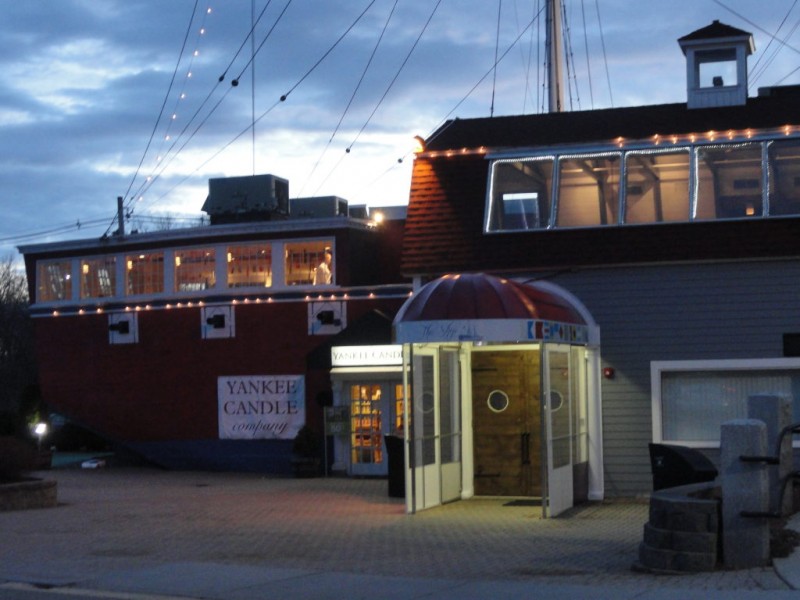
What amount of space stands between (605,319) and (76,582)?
1068cm

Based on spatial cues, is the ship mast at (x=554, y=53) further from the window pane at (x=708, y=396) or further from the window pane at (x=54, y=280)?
the window pane at (x=54, y=280)

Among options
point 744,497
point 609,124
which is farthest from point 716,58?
point 744,497

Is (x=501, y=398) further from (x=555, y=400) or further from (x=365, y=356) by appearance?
(x=365, y=356)

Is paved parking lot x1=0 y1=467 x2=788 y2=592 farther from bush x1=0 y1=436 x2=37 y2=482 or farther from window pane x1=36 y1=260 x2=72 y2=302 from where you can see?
window pane x1=36 y1=260 x2=72 y2=302

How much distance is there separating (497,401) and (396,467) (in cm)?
235

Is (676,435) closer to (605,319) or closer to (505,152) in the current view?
(605,319)

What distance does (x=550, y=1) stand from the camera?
1090 inches

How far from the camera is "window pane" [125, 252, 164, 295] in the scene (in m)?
31.0

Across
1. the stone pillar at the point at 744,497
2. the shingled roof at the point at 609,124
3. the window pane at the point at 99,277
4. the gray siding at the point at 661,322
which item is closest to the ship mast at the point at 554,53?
the shingled roof at the point at 609,124

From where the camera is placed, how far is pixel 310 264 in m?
29.1

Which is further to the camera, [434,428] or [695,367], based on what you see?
[695,367]

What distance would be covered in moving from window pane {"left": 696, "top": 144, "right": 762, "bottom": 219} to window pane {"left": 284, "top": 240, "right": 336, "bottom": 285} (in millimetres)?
10759

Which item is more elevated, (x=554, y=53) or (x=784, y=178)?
(x=554, y=53)

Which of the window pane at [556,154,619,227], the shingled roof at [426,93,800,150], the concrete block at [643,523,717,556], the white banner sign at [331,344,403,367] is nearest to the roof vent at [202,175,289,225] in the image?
the white banner sign at [331,344,403,367]
